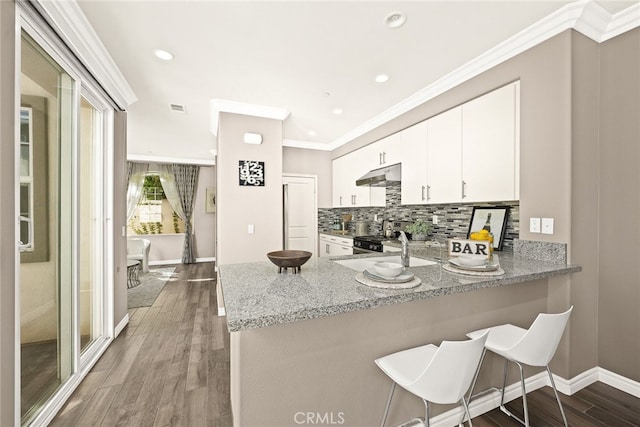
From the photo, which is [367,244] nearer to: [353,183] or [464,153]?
[353,183]

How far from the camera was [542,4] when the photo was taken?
5.88 feet

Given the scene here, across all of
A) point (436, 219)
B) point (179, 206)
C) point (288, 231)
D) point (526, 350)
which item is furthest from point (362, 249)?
point (179, 206)

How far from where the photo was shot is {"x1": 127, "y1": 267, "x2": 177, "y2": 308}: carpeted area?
13.0 feet

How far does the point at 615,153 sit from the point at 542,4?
114cm

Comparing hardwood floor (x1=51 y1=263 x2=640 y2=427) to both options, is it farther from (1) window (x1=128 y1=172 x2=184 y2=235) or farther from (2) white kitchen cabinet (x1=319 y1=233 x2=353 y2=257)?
(1) window (x1=128 y1=172 x2=184 y2=235)

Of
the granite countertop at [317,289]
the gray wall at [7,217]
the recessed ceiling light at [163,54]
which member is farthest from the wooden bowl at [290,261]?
the recessed ceiling light at [163,54]

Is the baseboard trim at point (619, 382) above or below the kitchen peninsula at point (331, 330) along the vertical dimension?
below

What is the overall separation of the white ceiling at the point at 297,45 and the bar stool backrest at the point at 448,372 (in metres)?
1.97

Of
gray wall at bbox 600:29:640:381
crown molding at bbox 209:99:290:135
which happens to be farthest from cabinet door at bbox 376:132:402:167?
gray wall at bbox 600:29:640:381

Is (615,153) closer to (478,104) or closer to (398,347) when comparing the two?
(478,104)

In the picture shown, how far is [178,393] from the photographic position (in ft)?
6.49

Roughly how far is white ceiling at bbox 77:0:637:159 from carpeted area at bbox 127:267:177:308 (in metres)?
2.64

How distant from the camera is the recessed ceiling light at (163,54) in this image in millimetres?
2262

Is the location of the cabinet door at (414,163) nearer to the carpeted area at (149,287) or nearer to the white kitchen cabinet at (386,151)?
the white kitchen cabinet at (386,151)
